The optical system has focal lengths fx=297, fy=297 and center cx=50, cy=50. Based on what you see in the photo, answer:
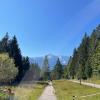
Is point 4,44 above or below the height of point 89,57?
above

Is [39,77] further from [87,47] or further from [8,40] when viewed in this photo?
[8,40]

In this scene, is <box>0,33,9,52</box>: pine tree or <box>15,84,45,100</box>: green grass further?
<box>0,33,9,52</box>: pine tree

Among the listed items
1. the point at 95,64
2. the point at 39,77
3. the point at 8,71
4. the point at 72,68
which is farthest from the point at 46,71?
the point at 8,71

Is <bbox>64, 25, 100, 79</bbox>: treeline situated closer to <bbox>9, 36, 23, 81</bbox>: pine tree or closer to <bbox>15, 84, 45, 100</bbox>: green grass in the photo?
<bbox>9, 36, 23, 81</bbox>: pine tree

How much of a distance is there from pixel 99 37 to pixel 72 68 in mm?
40117

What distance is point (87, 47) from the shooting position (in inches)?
5453

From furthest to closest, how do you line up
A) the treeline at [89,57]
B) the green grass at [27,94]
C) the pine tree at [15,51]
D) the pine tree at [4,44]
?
1. the treeline at [89,57]
2. the pine tree at [15,51]
3. the pine tree at [4,44]
4. the green grass at [27,94]

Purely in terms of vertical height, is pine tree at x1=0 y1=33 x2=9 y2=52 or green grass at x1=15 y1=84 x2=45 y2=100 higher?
pine tree at x1=0 y1=33 x2=9 y2=52

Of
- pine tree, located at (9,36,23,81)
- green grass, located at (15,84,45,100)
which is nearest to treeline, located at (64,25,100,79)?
pine tree, located at (9,36,23,81)

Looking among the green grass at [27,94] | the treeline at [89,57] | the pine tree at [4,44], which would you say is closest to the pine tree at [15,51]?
the pine tree at [4,44]

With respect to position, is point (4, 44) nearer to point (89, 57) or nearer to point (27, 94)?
point (89, 57)

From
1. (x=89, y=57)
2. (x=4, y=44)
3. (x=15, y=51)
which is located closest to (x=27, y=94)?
(x=4, y=44)

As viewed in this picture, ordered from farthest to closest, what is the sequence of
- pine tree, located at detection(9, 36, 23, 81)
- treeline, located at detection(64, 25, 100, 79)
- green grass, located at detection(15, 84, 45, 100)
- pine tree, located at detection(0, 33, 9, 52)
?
treeline, located at detection(64, 25, 100, 79) → pine tree, located at detection(9, 36, 23, 81) → pine tree, located at detection(0, 33, 9, 52) → green grass, located at detection(15, 84, 45, 100)

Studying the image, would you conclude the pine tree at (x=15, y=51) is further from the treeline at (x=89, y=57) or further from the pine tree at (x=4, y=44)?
the treeline at (x=89, y=57)
